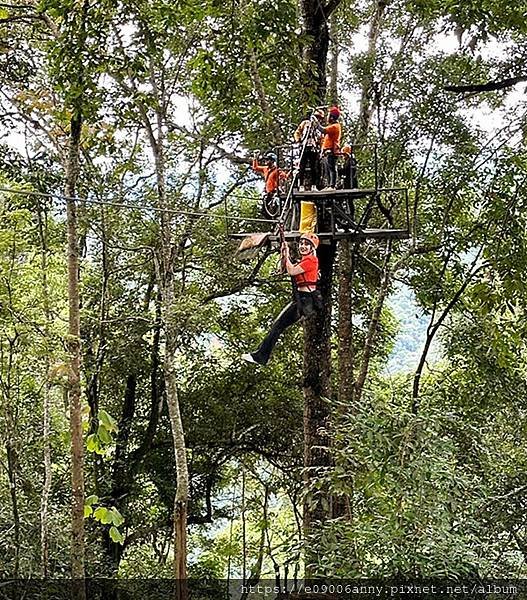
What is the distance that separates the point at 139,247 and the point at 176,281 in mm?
519

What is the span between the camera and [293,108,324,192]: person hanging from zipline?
3.98 m

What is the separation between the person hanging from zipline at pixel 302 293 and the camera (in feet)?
11.8

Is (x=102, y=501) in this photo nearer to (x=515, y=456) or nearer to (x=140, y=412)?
(x=140, y=412)

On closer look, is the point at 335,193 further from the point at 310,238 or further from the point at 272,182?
the point at 272,182

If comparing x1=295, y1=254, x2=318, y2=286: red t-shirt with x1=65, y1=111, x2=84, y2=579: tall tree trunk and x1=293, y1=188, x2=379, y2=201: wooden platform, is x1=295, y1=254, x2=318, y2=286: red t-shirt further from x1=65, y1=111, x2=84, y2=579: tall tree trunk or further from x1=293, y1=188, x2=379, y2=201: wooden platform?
x1=65, y1=111, x2=84, y2=579: tall tree trunk

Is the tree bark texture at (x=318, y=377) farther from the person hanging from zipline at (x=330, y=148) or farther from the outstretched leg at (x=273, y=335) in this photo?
the outstretched leg at (x=273, y=335)

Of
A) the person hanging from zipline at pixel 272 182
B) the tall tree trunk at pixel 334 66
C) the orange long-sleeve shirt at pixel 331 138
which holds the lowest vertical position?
the person hanging from zipline at pixel 272 182

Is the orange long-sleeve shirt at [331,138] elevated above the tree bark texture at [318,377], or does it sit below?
above

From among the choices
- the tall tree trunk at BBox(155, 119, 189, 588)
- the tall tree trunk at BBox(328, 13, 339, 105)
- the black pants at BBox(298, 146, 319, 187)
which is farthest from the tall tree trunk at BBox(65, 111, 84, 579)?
the tall tree trunk at BBox(328, 13, 339, 105)

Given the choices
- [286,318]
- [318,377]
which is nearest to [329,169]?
[286,318]

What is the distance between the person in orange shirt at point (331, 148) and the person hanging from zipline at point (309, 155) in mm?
35

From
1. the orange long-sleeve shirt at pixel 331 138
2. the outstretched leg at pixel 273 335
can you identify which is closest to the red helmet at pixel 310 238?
the outstretched leg at pixel 273 335

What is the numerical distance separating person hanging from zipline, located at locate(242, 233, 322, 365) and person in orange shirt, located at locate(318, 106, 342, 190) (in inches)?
20.8

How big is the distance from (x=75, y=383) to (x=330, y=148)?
204 cm
